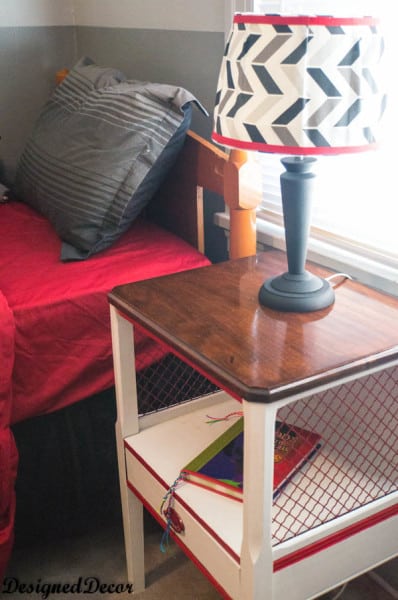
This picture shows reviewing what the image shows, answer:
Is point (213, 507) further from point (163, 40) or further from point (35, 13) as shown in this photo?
point (35, 13)

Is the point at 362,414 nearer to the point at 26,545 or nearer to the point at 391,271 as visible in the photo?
the point at 391,271

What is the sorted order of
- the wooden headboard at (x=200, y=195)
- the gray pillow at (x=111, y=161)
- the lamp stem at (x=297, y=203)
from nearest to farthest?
the lamp stem at (x=297, y=203) → the wooden headboard at (x=200, y=195) → the gray pillow at (x=111, y=161)

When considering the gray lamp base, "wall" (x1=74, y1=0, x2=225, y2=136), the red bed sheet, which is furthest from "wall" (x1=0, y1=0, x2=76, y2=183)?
the gray lamp base

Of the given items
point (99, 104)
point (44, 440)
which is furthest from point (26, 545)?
point (99, 104)

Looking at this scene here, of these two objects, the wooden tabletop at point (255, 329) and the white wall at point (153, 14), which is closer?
the wooden tabletop at point (255, 329)

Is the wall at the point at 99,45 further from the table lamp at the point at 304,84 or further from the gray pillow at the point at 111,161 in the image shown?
the table lamp at the point at 304,84

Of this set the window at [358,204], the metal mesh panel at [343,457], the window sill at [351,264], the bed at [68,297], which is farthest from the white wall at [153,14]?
the metal mesh panel at [343,457]

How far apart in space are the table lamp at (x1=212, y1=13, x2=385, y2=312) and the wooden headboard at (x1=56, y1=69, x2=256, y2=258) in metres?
0.41

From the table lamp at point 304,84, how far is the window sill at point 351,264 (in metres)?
0.38

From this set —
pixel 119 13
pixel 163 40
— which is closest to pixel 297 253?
pixel 163 40

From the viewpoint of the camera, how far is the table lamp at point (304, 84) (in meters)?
0.88

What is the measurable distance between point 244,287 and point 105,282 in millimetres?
352

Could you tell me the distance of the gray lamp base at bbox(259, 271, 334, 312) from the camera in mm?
1064

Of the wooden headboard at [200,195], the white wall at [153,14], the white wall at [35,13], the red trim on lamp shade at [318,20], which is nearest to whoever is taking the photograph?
the red trim on lamp shade at [318,20]
